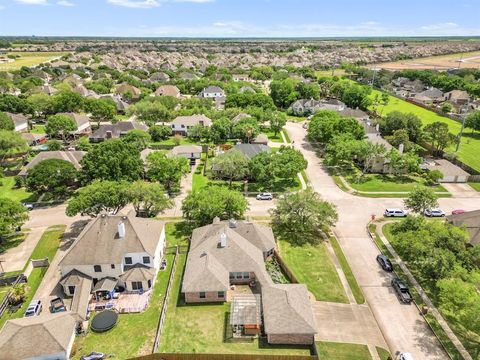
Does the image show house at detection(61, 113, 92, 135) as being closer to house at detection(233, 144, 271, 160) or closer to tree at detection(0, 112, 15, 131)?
tree at detection(0, 112, 15, 131)

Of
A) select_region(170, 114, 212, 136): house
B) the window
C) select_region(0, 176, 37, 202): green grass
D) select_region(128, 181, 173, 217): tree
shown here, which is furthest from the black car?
select_region(170, 114, 212, 136): house

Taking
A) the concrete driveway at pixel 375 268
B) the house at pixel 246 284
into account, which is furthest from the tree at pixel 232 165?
the house at pixel 246 284

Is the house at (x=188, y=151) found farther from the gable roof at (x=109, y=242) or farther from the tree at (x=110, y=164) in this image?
the gable roof at (x=109, y=242)

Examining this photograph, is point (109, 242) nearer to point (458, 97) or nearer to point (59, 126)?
point (59, 126)

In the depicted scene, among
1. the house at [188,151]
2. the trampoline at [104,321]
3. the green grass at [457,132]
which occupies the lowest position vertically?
the green grass at [457,132]

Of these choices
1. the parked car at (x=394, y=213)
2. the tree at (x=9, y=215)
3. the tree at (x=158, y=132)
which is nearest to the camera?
the tree at (x=9, y=215)
